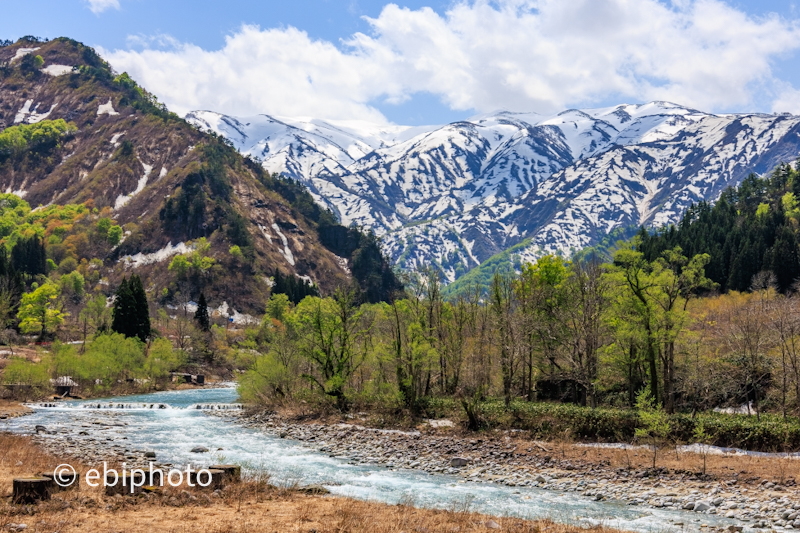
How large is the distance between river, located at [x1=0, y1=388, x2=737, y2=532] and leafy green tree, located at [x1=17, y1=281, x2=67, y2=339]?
191 ft

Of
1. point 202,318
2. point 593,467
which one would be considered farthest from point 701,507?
point 202,318

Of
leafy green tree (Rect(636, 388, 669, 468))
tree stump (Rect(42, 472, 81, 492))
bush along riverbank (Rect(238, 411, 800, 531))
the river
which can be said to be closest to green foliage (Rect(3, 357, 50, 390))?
the river

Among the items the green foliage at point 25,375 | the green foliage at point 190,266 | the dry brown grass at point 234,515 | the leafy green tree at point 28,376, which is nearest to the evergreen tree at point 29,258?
the green foliage at point 190,266

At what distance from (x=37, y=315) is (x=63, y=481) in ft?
371

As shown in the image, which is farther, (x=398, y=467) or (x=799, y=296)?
(x=799, y=296)

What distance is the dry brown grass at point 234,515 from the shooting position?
1463cm

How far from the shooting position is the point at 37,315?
113500 millimetres

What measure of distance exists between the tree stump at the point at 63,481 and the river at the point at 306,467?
25.9 feet

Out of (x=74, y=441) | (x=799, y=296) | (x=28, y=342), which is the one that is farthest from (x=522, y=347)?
(x=28, y=342)

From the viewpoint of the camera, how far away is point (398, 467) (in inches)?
1300


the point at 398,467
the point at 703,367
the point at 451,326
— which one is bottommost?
the point at 398,467

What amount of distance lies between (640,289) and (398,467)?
21570 millimetres

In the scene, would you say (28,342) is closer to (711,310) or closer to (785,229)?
(711,310)

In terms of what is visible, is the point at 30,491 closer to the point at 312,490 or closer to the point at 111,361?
the point at 312,490
